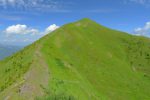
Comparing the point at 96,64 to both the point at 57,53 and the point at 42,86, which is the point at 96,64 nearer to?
the point at 57,53

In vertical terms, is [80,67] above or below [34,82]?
above

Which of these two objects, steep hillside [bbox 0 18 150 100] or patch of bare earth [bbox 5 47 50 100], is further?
steep hillside [bbox 0 18 150 100]

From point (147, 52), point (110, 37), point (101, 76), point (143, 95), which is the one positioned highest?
point (110, 37)

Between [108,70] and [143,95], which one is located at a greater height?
[108,70]

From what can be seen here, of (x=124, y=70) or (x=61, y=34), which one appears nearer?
(x=124, y=70)

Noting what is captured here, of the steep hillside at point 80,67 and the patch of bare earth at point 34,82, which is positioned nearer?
the patch of bare earth at point 34,82

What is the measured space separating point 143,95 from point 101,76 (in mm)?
20090

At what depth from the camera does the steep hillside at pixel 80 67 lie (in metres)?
80.2

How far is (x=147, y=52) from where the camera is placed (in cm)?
14188

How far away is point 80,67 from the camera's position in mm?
114812

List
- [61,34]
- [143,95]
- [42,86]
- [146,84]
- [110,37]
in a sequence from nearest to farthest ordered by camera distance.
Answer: [42,86] < [143,95] < [146,84] < [61,34] < [110,37]

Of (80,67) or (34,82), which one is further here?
(80,67)

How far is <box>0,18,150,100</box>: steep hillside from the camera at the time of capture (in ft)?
263

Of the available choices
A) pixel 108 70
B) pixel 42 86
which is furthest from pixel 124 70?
pixel 42 86
